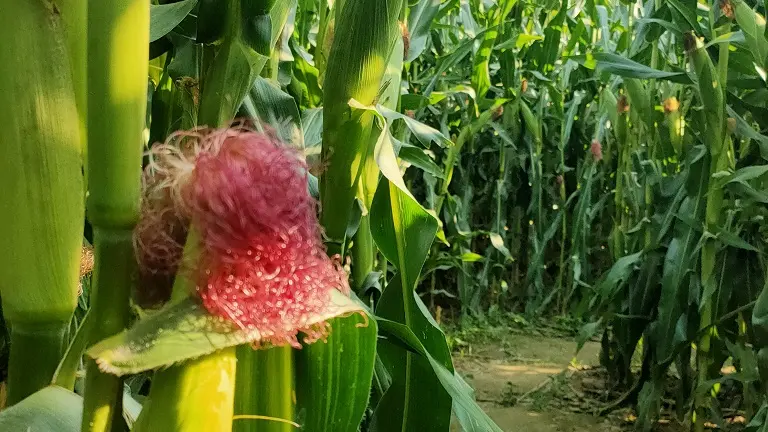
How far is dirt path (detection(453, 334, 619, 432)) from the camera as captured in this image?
188 centimetres

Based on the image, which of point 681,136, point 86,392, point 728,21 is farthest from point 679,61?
point 86,392

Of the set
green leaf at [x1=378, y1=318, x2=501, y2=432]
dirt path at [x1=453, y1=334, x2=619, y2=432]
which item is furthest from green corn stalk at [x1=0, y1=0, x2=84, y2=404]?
dirt path at [x1=453, y1=334, x2=619, y2=432]

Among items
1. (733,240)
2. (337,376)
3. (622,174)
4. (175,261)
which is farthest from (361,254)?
(622,174)

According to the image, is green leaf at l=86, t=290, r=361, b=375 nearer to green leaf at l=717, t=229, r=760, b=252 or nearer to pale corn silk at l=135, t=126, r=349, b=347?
pale corn silk at l=135, t=126, r=349, b=347

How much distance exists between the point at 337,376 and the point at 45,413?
0.19 meters

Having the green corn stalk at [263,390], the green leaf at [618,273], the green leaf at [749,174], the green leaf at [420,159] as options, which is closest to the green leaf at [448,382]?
the green corn stalk at [263,390]

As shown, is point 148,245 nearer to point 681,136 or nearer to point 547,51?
point 681,136

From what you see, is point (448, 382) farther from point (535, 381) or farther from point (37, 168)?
point (535, 381)

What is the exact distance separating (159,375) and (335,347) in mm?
158

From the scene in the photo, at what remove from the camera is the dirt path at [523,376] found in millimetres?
1879

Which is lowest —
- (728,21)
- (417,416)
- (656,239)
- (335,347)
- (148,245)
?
(656,239)

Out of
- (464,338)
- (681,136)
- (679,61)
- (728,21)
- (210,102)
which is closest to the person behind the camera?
(210,102)

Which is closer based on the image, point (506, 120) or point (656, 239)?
point (656, 239)

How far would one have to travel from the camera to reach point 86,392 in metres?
0.30
